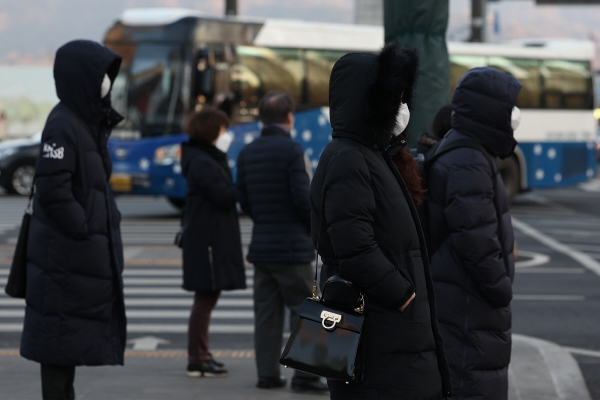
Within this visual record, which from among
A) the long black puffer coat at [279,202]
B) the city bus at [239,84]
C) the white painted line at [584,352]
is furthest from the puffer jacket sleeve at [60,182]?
the city bus at [239,84]

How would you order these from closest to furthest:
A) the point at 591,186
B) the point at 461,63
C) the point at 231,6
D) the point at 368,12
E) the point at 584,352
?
1. the point at 584,352
2. the point at 461,63
3. the point at 231,6
4. the point at 591,186
5. the point at 368,12

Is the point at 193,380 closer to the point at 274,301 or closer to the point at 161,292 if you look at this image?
the point at 274,301

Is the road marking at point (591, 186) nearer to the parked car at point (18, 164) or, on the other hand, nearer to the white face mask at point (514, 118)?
the parked car at point (18, 164)

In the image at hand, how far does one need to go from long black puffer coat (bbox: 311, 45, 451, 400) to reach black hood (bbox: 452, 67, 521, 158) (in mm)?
1123

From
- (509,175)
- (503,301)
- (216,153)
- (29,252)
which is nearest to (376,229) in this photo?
(503,301)

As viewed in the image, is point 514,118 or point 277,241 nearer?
point 514,118

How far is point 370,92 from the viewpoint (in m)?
3.51

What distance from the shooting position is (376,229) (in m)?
3.50

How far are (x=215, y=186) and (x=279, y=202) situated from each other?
0.56 m

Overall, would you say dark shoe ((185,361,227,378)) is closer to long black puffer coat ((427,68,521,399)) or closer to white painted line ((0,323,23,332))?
long black puffer coat ((427,68,521,399))

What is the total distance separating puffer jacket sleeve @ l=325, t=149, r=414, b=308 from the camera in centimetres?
341

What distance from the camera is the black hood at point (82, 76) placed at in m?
4.98

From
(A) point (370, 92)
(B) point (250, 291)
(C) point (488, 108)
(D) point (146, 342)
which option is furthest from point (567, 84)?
(A) point (370, 92)

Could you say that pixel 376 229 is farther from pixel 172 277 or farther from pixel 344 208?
pixel 172 277
